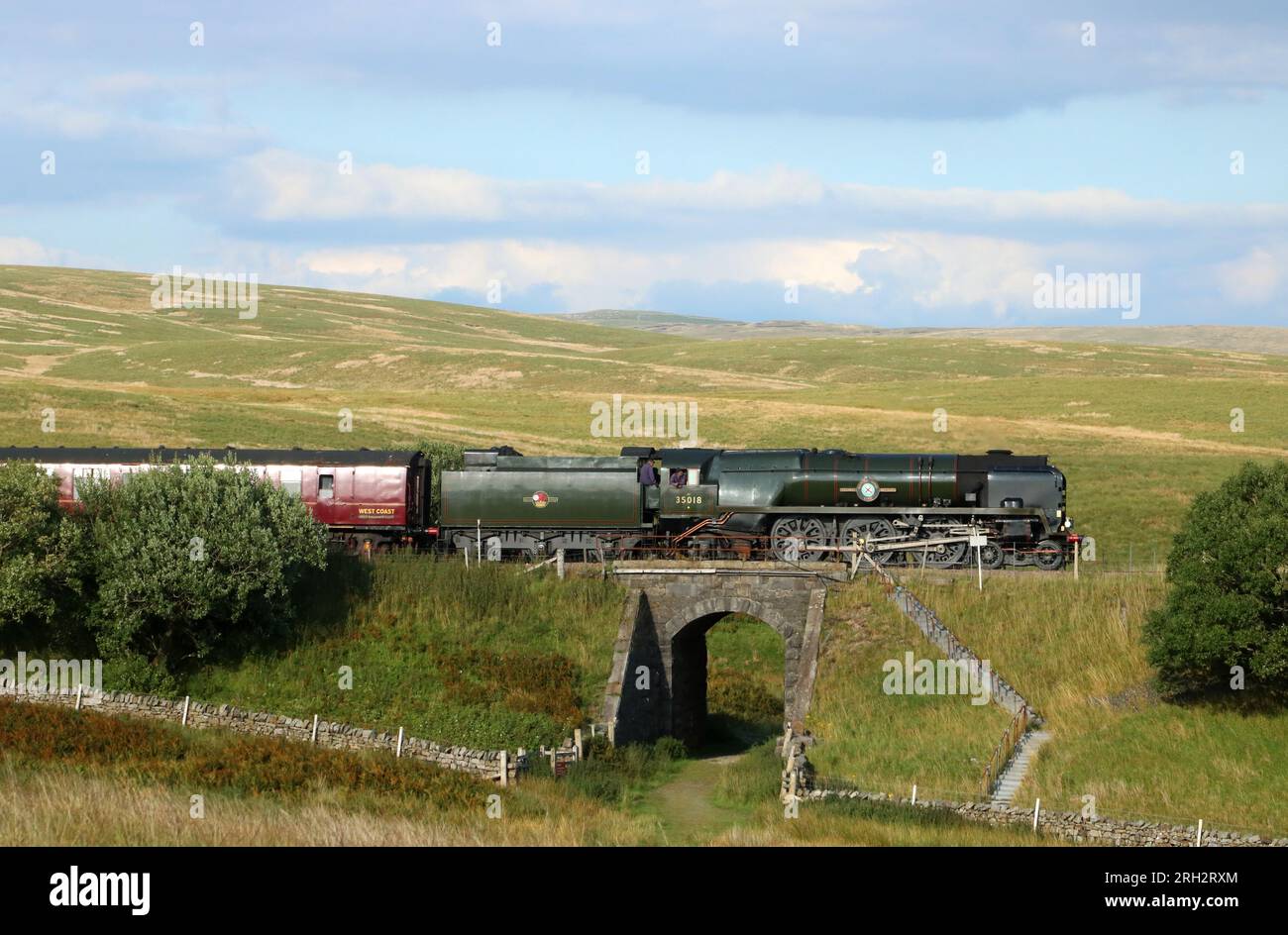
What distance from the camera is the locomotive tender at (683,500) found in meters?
44.2

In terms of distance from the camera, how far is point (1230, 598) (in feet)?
108

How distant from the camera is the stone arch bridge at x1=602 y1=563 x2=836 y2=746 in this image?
3906 centimetres

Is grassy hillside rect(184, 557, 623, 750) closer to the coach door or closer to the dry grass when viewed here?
the coach door

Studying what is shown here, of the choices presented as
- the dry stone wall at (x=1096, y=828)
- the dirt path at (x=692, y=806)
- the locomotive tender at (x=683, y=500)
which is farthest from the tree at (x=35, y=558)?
the dry stone wall at (x=1096, y=828)

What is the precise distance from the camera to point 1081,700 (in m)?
35.5

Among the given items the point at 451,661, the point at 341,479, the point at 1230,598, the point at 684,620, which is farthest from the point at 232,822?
the point at 341,479

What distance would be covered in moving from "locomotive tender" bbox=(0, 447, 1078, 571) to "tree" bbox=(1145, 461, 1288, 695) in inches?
343

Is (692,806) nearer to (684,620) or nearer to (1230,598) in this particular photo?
(684,620)

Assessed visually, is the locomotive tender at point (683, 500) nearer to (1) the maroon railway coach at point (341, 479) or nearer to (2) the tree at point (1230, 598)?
(1) the maroon railway coach at point (341, 479)

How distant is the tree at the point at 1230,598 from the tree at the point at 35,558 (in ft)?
95.1

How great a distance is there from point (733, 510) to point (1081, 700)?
46.1 ft
